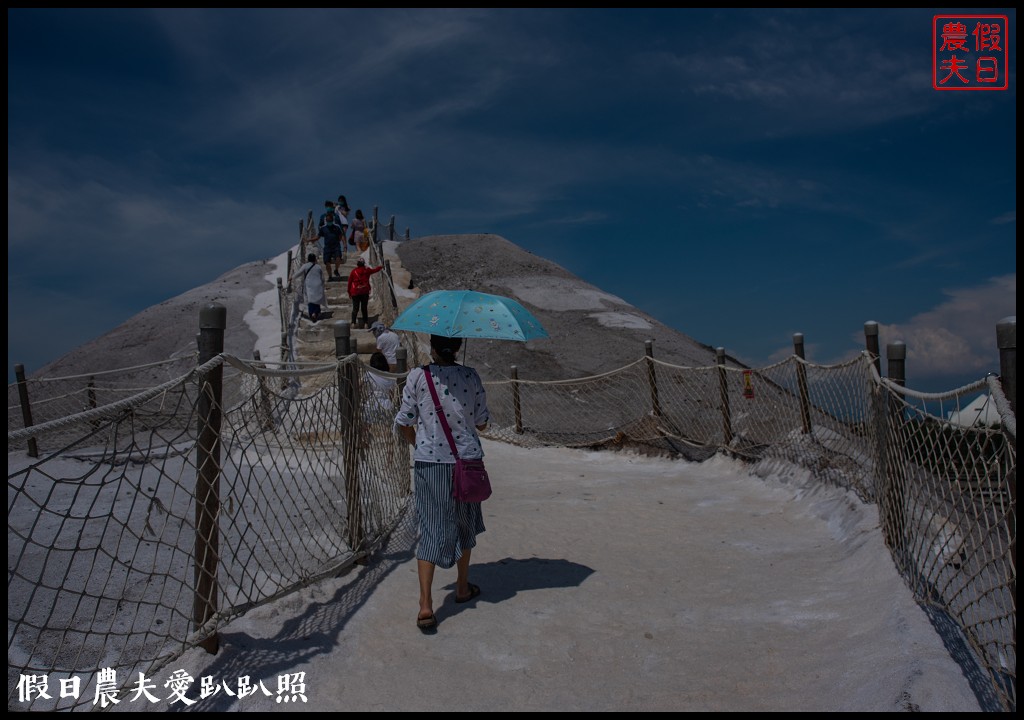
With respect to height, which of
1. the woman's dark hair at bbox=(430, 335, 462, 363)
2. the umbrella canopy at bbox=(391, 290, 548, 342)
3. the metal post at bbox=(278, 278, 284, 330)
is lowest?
the woman's dark hair at bbox=(430, 335, 462, 363)

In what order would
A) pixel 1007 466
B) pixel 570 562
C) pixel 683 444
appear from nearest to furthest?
1. pixel 1007 466
2. pixel 570 562
3. pixel 683 444

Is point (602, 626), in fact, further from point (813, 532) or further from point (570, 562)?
point (813, 532)

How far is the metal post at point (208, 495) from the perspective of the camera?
2480mm

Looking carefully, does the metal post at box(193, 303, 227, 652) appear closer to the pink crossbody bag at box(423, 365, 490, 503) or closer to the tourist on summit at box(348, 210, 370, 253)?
the pink crossbody bag at box(423, 365, 490, 503)

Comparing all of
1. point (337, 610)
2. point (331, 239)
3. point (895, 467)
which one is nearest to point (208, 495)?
point (337, 610)

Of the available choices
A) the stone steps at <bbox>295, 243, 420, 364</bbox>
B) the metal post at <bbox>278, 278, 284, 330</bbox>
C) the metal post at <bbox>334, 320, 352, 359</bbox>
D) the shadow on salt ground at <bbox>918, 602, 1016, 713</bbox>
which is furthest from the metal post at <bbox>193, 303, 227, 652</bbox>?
the metal post at <bbox>278, 278, 284, 330</bbox>

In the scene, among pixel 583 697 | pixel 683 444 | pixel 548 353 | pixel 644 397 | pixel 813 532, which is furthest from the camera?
pixel 548 353

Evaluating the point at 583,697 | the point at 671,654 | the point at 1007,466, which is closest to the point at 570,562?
the point at 671,654

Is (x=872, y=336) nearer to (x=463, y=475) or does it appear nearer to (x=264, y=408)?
(x=463, y=475)

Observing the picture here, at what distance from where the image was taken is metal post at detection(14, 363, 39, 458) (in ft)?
24.4

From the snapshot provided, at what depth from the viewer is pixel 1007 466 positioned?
2008mm

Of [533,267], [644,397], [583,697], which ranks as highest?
[533,267]

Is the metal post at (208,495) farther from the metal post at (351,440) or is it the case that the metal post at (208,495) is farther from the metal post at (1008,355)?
the metal post at (1008,355)

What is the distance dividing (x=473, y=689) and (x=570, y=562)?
1491 millimetres
